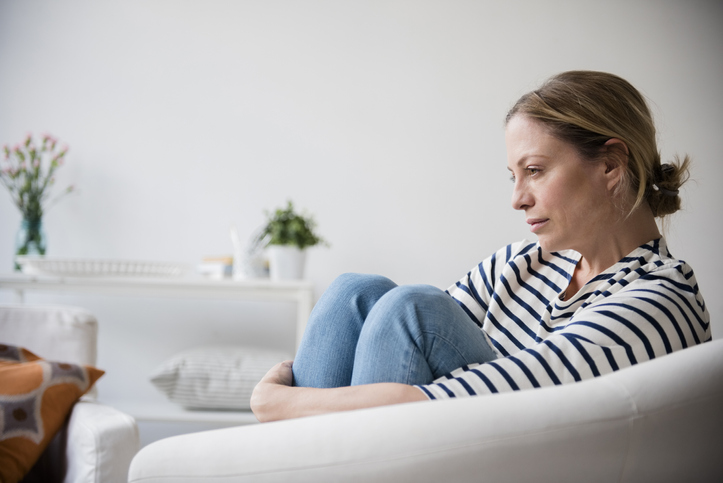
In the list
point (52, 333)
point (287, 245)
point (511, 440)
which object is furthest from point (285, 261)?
point (511, 440)

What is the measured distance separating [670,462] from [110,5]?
2.54 m

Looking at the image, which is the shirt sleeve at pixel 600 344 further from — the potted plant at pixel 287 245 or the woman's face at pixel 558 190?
the potted plant at pixel 287 245

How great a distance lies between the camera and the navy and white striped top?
69cm

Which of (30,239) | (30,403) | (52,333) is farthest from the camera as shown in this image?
(30,239)

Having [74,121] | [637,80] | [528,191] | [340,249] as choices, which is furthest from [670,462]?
[74,121]

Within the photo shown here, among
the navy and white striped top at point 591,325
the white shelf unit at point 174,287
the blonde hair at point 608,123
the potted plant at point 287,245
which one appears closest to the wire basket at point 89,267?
the white shelf unit at point 174,287

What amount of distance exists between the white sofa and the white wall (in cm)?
171

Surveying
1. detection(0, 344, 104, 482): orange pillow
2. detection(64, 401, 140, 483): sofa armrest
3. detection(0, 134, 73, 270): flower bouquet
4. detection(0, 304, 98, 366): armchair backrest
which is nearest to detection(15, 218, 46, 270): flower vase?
detection(0, 134, 73, 270): flower bouquet

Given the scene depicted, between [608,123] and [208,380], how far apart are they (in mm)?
1463

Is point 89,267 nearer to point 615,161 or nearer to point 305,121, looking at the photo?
point 305,121

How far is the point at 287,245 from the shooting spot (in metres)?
2.03

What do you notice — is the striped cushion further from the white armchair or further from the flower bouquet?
the flower bouquet

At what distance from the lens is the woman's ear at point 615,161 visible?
37.9 inches

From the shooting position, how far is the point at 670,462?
598 mm
